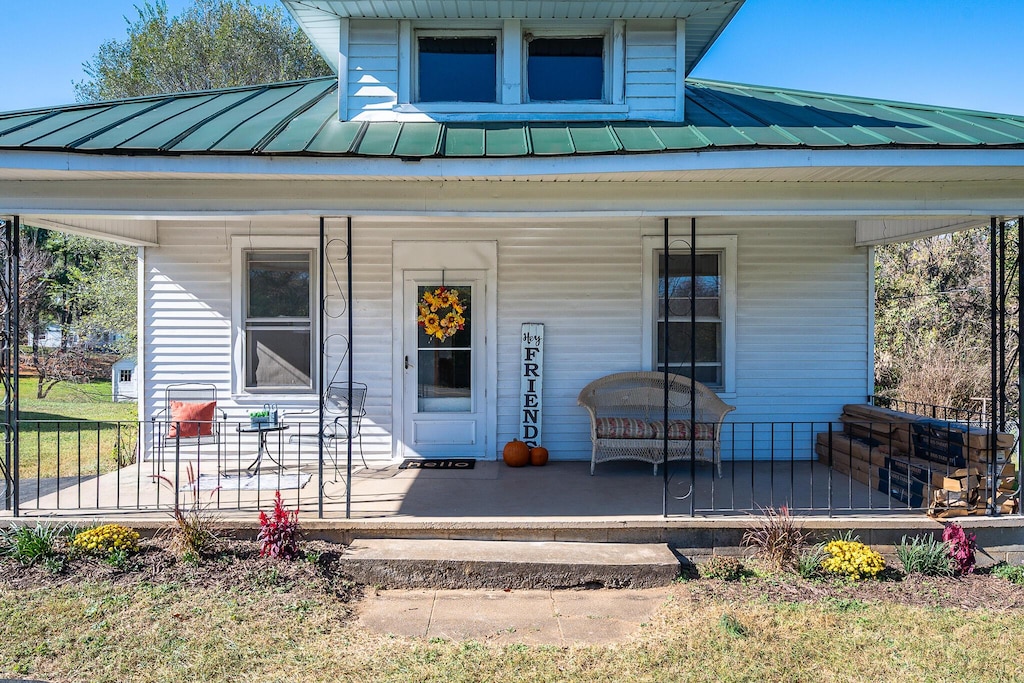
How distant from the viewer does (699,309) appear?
8742mm

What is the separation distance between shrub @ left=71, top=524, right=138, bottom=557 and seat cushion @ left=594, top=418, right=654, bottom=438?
4.45m

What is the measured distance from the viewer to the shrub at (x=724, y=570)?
214 inches

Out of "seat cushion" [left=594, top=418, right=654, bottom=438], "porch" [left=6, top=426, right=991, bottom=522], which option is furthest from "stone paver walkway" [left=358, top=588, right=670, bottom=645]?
"seat cushion" [left=594, top=418, right=654, bottom=438]

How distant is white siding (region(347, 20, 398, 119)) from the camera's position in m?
7.32

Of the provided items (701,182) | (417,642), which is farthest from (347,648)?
(701,182)

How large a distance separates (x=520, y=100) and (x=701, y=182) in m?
2.47

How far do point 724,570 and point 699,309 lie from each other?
13.0 feet

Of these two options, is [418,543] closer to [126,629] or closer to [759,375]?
[126,629]

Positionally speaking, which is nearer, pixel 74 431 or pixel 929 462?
pixel 929 462

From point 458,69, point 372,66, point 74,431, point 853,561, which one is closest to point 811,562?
point 853,561

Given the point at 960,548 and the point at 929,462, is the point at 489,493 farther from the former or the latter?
the point at 929,462

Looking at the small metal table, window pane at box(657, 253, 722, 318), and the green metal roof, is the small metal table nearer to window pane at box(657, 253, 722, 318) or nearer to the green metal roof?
the green metal roof

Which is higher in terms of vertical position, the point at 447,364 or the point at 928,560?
the point at 447,364

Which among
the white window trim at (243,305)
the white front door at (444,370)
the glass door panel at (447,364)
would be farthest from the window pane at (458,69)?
the white window trim at (243,305)
